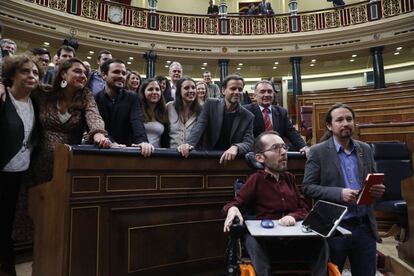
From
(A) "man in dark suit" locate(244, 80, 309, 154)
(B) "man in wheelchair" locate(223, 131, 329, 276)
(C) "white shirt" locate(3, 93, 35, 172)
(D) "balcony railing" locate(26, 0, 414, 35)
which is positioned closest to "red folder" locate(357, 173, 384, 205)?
(B) "man in wheelchair" locate(223, 131, 329, 276)

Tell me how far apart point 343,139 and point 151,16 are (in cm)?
981

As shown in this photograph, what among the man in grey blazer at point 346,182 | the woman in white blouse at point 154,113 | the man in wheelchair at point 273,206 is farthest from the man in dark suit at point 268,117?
the man in wheelchair at point 273,206

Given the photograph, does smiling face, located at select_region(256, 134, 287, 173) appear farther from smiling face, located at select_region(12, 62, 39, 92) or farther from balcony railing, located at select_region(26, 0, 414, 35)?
balcony railing, located at select_region(26, 0, 414, 35)

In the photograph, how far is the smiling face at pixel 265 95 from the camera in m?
2.77

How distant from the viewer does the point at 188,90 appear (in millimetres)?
2465

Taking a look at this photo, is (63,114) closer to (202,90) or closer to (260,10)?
(202,90)

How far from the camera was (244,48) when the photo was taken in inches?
431

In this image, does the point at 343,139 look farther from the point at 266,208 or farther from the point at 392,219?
the point at 392,219

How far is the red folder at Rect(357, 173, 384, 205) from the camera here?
144cm

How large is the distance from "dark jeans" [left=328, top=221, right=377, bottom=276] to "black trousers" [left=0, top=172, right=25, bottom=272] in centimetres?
168

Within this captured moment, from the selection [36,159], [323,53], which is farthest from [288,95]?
[36,159]

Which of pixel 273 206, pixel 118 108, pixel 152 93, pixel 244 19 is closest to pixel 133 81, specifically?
pixel 152 93

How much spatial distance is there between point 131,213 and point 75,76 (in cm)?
86

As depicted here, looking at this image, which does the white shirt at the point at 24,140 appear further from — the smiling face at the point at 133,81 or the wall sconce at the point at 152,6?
the wall sconce at the point at 152,6
